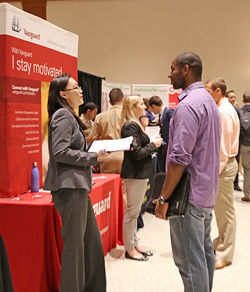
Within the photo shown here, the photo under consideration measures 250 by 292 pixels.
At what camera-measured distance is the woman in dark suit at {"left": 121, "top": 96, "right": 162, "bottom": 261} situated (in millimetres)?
3273

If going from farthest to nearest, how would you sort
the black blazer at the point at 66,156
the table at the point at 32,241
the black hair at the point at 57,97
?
the table at the point at 32,241
the black hair at the point at 57,97
the black blazer at the point at 66,156

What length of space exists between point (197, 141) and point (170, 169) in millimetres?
203

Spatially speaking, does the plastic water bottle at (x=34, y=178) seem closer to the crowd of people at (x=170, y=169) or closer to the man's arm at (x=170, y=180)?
A: the crowd of people at (x=170, y=169)

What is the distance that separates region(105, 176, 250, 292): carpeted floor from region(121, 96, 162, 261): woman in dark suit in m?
0.27

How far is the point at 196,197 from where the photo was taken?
1.92 meters

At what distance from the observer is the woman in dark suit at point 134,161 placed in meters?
3.27

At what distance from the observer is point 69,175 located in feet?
Answer: 7.39

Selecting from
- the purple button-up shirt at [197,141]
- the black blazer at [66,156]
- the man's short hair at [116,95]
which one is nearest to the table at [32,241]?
the black blazer at [66,156]

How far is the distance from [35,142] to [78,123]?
623mm

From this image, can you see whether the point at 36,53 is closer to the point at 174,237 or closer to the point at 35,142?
the point at 35,142

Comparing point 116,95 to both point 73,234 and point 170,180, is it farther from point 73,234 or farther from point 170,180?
point 170,180

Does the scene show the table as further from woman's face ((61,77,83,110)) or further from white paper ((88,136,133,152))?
woman's face ((61,77,83,110))

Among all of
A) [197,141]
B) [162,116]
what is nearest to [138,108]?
[197,141]

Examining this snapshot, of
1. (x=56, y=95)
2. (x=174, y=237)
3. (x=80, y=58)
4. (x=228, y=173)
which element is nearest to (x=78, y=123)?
(x=56, y=95)
